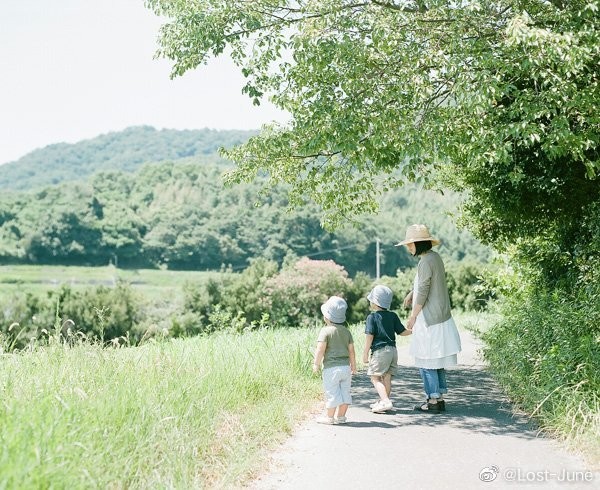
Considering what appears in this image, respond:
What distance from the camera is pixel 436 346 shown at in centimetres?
747

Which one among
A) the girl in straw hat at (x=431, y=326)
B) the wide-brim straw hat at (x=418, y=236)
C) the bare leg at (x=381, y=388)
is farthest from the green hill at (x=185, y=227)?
the bare leg at (x=381, y=388)

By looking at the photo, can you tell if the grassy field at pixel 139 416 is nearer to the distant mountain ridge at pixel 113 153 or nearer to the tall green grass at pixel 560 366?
the tall green grass at pixel 560 366

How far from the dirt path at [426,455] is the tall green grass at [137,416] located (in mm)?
343

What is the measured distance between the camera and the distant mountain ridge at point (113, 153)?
131 meters

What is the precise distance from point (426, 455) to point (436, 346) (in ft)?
6.56

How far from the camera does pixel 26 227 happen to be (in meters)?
83.2

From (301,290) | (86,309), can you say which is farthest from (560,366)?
(86,309)

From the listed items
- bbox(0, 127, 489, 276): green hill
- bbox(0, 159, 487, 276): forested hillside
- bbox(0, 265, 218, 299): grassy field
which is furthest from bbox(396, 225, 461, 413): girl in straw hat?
bbox(0, 265, 218, 299): grassy field

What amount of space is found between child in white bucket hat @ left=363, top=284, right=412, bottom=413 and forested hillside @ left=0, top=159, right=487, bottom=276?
215 ft

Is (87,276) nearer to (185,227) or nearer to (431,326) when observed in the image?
(185,227)

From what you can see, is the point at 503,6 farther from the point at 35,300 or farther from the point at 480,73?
the point at 35,300

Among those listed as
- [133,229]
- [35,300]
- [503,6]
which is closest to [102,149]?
[133,229]

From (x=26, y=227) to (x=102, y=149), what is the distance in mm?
63007

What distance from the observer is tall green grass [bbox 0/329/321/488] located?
411 cm
